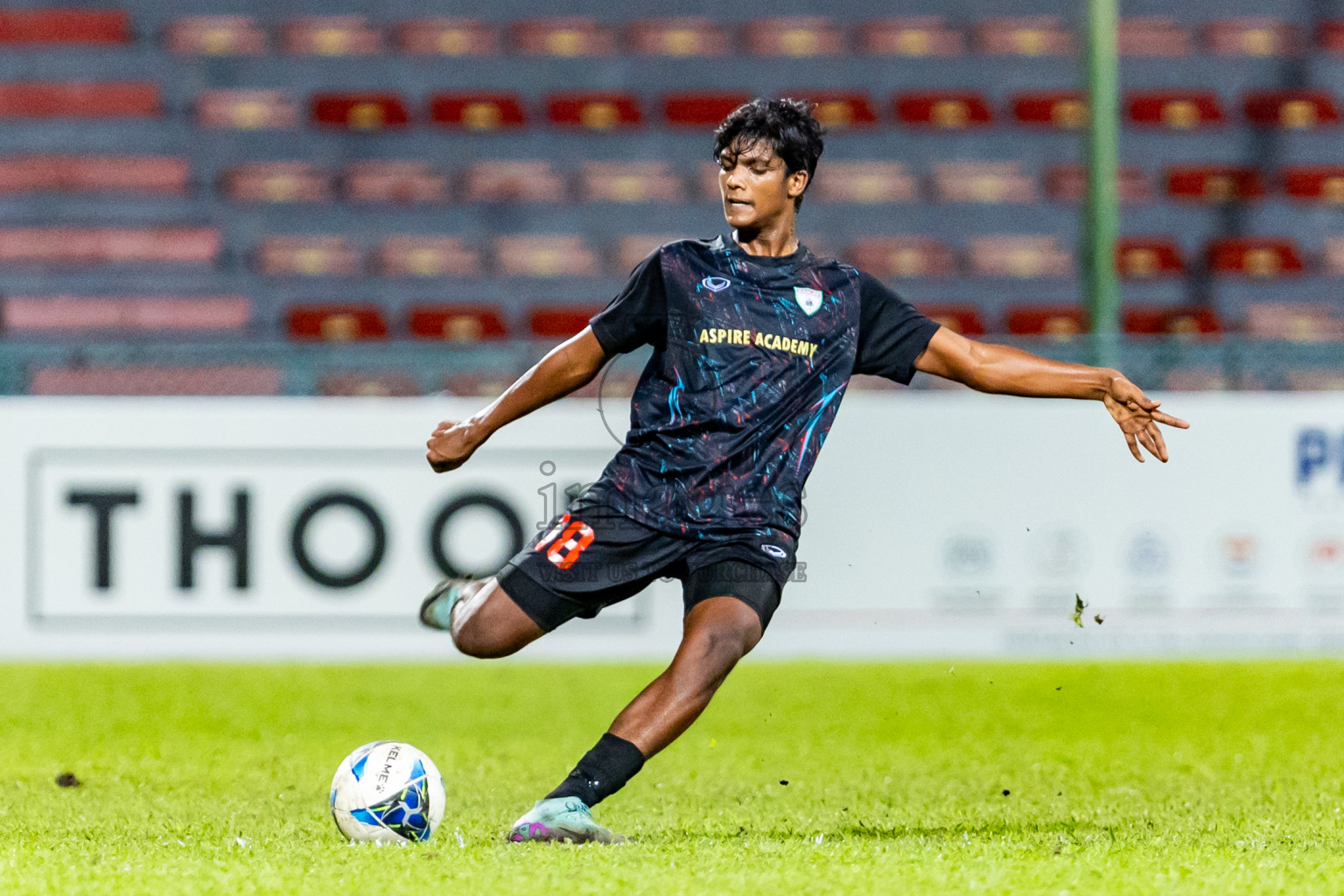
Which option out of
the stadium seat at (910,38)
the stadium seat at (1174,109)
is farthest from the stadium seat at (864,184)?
the stadium seat at (1174,109)

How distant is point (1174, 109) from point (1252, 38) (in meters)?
1.22

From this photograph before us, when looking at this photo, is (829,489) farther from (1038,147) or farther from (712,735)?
(1038,147)

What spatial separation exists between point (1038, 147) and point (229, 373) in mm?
7639

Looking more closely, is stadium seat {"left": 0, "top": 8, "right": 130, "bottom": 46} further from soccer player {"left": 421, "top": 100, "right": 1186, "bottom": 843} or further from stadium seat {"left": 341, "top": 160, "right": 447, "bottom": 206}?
soccer player {"left": 421, "top": 100, "right": 1186, "bottom": 843}

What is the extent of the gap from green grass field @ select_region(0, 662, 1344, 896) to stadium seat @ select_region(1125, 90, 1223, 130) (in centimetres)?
681

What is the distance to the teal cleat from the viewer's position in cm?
389

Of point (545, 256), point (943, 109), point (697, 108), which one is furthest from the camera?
point (943, 109)

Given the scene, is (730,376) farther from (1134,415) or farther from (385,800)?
(385,800)

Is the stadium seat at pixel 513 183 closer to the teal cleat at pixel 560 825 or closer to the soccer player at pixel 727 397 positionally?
the soccer player at pixel 727 397

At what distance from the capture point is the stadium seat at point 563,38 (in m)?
14.2

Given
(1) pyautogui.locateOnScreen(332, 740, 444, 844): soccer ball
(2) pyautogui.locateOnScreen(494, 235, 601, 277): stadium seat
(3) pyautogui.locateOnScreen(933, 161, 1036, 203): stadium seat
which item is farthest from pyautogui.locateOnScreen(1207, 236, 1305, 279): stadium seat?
(1) pyautogui.locateOnScreen(332, 740, 444, 844): soccer ball

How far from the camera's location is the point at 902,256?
1317 cm

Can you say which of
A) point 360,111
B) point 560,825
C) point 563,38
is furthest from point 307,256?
point 560,825

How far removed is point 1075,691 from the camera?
7938 mm
